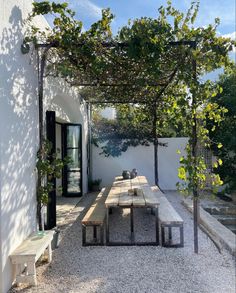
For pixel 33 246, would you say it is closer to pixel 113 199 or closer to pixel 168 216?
pixel 113 199

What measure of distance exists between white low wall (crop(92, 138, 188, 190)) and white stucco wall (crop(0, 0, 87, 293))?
6865 mm

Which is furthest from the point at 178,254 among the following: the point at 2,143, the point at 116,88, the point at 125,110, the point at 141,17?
the point at 125,110

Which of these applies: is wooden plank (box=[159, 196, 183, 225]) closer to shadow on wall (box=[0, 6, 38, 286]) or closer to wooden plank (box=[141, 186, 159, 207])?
wooden plank (box=[141, 186, 159, 207])

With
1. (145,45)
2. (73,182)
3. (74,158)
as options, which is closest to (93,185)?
(73,182)

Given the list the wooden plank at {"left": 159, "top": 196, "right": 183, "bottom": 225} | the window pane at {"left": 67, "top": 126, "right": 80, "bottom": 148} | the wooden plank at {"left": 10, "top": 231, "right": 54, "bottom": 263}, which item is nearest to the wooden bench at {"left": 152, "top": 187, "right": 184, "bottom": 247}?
the wooden plank at {"left": 159, "top": 196, "right": 183, "bottom": 225}

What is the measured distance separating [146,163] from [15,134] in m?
7.89

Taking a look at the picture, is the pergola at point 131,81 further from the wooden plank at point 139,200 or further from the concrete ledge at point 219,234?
the wooden plank at point 139,200

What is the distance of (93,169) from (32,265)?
7.86 m

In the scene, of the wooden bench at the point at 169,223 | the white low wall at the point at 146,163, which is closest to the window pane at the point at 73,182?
the white low wall at the point at 146,163

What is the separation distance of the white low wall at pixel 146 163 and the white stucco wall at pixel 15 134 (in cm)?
686

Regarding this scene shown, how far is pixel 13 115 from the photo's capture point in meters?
3.53

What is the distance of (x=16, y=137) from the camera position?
3617 millimetres

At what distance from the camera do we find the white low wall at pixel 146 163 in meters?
11.0

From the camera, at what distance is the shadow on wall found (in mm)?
3271
